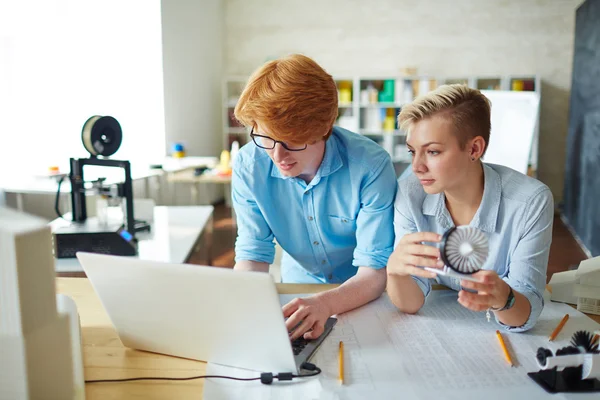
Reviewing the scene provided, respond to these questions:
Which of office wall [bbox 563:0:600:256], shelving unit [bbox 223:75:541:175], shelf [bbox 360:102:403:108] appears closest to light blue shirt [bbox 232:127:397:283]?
office wall [bbox 563:0:600:256]

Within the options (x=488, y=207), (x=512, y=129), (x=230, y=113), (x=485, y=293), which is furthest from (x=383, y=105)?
(x=485, y=293)

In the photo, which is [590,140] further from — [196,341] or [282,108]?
[196,341]

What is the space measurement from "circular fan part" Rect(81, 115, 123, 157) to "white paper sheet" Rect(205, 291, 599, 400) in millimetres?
1470

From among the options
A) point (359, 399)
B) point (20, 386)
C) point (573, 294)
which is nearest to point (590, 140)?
point (573, 294)

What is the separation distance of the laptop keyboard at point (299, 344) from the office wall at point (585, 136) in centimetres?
410

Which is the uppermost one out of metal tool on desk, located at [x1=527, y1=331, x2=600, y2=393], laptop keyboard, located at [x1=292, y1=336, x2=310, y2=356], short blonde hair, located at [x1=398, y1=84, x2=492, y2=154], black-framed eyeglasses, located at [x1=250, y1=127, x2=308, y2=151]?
short blonde hair, located at [x1=398, y1=84, x2=492, y2=154]

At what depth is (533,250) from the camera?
122cm

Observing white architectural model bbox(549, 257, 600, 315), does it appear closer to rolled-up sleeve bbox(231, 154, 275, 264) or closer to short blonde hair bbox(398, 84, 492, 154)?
short blonde hair bbox(398, 84, 492, 154)

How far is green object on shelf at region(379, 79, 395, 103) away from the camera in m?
6.57

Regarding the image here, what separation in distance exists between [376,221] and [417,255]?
0.38 meters

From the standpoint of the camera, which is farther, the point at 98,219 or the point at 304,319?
the point at 98,219


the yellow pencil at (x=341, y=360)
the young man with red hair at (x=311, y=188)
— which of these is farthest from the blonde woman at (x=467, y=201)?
the yellow pencil at (x=341, y=360)

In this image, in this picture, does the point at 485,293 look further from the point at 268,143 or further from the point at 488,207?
the point at 268,143

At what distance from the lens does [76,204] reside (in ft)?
7.34
